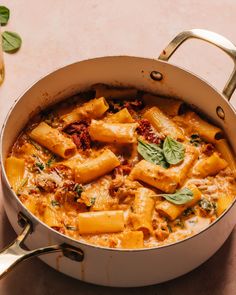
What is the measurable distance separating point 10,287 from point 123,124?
599mm

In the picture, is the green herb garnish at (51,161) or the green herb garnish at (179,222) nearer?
the green herb garnish at (179,222)

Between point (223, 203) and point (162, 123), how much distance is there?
13.6 inches

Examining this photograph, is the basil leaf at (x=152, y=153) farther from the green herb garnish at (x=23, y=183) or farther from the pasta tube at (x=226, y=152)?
the green herb garnish at (x=23, y=183)

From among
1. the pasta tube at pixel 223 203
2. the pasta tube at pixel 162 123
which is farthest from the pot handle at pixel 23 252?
the pasta tube at pixel 162 123

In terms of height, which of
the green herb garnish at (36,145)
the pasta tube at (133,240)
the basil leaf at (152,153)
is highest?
the basil leaf at (152,153)

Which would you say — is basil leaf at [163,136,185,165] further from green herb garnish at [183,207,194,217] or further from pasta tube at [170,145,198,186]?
green herb garnish at [183,207,194,217]

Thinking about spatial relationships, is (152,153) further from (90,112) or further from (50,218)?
(50,218)

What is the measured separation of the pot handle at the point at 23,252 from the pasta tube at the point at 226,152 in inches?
24.7

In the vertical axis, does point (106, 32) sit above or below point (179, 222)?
above

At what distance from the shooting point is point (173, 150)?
6.67 ft

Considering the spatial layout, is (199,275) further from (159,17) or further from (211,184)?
(159,17)

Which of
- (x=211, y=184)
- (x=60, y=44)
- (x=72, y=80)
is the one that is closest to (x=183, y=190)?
(x=211, y=184)

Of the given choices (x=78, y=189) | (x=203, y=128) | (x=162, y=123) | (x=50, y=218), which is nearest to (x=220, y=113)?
(x=203, y=128)

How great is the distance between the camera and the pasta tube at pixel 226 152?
2043 mm
